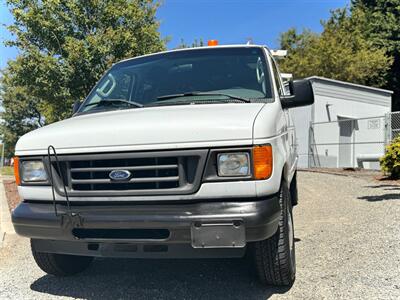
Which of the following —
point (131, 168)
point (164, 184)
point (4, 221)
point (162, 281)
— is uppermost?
point (131, 168)

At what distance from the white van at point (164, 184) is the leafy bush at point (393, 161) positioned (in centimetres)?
774

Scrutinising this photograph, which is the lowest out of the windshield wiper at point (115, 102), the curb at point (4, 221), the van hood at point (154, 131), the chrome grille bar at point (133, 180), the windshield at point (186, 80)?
the curb at point (4, 221)

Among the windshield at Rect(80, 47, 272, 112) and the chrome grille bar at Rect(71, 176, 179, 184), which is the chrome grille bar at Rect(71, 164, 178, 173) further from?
the windshield at Rect(80, 47, 272, 112)

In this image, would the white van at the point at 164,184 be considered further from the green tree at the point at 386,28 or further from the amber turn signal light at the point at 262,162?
the green tree at the point at 386,28

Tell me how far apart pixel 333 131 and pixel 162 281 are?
1502 centimetres

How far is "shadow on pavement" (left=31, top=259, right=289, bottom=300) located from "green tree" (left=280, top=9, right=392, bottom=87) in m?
19.2

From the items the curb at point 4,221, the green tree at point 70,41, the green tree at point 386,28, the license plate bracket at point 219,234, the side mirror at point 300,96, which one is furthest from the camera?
the green tree at point 386,28

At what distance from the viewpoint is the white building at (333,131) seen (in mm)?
17969

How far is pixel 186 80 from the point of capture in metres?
4.43

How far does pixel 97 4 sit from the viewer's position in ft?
36.4

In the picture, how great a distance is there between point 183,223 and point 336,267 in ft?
6.65

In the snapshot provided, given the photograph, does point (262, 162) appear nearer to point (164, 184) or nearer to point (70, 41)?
point (164, 184)

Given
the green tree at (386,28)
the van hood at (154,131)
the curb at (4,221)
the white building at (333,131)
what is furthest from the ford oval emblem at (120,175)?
the green tree at (386,28)

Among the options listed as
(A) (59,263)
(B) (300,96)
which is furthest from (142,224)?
(B) (300,96)
